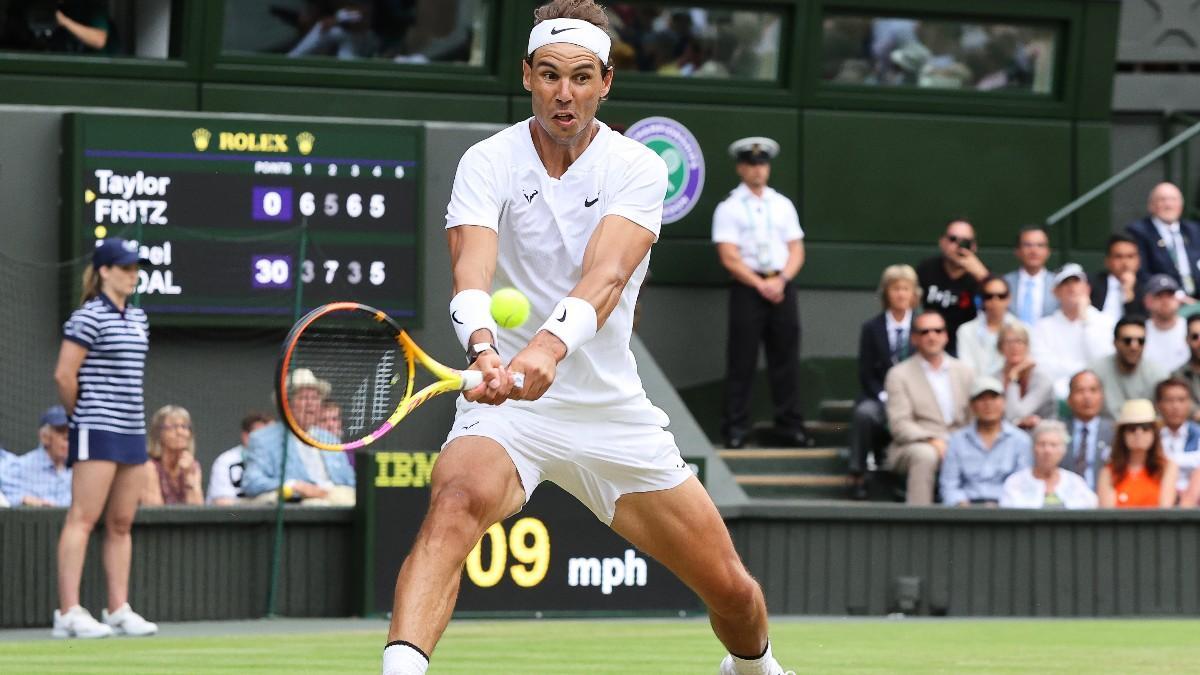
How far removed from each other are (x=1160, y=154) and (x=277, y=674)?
33.4 ft

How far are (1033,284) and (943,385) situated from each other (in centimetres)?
167

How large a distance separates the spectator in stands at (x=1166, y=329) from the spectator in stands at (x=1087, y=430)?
0.90 meters

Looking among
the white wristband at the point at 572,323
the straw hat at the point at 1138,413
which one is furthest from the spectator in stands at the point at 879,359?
the white wristband at the point at 572,323

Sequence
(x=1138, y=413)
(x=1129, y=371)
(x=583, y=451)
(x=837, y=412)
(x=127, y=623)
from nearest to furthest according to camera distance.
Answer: (x=583, y=451) → (x=127, y=623) → (x=1138, y=413) → (x=1129, y=371) → (x=837, y=412)

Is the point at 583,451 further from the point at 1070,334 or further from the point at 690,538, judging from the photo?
the point at 1070,334

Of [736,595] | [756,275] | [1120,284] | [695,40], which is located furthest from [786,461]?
[736,595]

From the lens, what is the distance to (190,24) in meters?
15.4

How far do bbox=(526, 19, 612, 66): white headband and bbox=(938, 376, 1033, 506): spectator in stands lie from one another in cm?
756

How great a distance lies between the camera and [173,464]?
41.5 ft

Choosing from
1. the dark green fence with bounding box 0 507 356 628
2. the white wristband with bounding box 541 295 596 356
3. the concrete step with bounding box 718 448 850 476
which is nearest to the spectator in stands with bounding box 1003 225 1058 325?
the concrete step with bounding box 718 448 850 476

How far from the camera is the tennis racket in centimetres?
566

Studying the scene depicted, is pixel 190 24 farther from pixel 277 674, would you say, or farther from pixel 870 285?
pixel 277 674

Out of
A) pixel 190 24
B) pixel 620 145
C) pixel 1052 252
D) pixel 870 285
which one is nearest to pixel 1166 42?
pixel 1052 252

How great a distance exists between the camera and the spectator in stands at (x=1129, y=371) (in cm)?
1423
